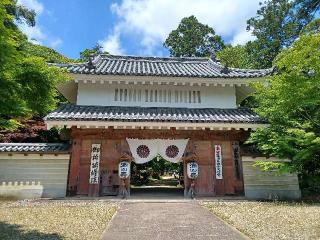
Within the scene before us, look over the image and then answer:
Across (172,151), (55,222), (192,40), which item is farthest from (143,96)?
(192,40)

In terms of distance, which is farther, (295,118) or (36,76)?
(295,118)

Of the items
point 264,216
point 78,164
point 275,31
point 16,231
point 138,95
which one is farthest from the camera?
point 275,31

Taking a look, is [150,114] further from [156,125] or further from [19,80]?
[19,80]

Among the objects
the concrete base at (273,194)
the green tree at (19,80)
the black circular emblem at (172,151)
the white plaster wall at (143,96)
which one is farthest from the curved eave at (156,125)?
the green tree at (19,80)

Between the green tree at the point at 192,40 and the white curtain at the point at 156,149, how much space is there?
127 feet

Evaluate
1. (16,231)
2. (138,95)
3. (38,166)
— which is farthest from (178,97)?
(16,231)

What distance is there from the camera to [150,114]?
566 inches

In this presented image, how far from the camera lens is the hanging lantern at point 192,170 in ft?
44.6

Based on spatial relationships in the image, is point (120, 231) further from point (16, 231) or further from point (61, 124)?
point (61, 124)

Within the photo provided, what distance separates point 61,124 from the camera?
13.0 m

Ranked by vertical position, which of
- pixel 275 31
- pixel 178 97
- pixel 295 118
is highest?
pixel 275 31

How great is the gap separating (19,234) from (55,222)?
1.28 m

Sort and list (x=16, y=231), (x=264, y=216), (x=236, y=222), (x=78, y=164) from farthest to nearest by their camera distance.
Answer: (x=78, y=164)
(x=264, y=216)
(x=236, y=222)
(x=16, y=231)

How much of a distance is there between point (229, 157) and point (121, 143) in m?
5.42
